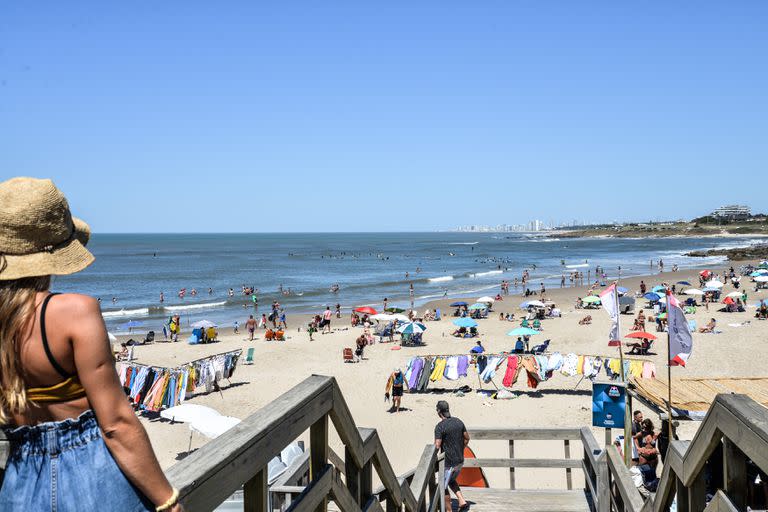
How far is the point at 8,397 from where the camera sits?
1308 mm

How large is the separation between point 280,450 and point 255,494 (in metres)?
0.14

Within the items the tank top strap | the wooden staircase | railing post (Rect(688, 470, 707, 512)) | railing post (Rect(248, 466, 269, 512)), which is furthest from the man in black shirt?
the tank top strap

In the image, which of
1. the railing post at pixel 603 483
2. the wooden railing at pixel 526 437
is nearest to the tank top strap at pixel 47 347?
the railing post at pixel 603 483

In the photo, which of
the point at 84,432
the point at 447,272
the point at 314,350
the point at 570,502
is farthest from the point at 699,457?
the point at 447,272

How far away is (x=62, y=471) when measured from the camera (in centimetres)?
133

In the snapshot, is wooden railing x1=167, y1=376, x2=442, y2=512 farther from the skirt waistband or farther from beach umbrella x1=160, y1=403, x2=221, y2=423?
beach umbrella x1=160, y1=403, x2=221, y2=423

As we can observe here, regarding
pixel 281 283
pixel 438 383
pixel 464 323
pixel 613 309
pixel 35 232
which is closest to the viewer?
pixel 35 232

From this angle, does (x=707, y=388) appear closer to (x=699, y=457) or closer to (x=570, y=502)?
(x=570, y=502)

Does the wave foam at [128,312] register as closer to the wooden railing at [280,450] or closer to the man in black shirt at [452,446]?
the man in black shirt at [452,446]

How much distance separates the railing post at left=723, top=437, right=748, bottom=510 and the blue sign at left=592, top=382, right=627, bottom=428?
6.64 m

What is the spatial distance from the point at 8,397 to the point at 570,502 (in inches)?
240

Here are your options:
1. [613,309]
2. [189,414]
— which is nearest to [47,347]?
[613,309]

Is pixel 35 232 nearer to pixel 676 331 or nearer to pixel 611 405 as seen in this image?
pixel 676 331

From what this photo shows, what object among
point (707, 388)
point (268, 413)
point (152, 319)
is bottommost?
point (152, 319)
